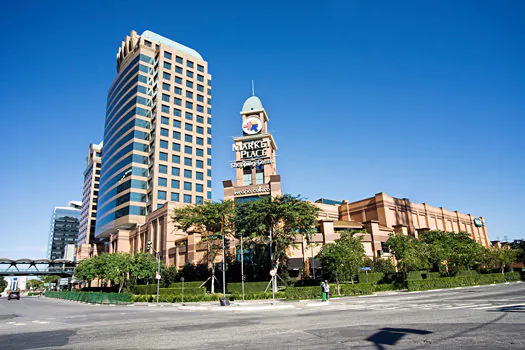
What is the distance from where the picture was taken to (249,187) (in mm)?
62125

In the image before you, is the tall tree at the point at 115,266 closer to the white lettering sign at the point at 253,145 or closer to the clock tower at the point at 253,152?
the clock tower at the point at 253,152

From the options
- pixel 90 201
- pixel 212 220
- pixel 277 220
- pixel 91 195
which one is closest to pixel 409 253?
pixel 277 220

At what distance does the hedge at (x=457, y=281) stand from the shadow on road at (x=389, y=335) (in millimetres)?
34402

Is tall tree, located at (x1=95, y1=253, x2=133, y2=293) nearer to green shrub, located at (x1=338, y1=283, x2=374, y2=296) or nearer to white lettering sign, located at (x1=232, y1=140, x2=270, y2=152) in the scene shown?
white lettering sign, located at (x1=232, y1=140, x2=270, y2=152)

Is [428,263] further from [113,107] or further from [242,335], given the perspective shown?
[113,107]

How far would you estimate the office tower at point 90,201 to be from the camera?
112m

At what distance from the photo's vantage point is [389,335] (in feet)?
37.6

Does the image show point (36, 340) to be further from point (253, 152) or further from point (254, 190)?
point (253, 152)

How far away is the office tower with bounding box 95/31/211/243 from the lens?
81.1 meters

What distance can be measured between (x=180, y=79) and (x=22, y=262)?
7208cm

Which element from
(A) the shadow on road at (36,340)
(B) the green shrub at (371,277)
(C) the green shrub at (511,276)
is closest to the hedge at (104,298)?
(A) the shadow on road at (36,340)

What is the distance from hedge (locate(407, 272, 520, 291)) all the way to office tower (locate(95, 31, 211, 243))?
5047cm

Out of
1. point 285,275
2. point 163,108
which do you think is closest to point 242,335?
point 285,275

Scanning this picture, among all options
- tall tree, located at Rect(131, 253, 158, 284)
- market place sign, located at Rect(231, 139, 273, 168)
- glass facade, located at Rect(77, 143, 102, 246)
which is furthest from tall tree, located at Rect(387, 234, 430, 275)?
glass facade, located at Rect(77, 143, 102, 246)
